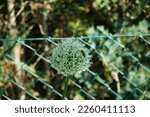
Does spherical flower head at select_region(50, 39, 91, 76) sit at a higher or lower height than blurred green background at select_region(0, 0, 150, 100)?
lower

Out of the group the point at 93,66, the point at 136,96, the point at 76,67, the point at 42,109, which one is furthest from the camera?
the point at 93,66

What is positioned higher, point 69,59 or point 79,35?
point 79,35

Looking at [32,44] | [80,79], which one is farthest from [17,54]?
[80,79]

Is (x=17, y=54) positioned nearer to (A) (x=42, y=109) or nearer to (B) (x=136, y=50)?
(B) (x=136, y=50)

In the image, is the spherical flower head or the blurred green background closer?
the spherical flower head

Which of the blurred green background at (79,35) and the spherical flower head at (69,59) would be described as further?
the blurred green background at (79,35)
